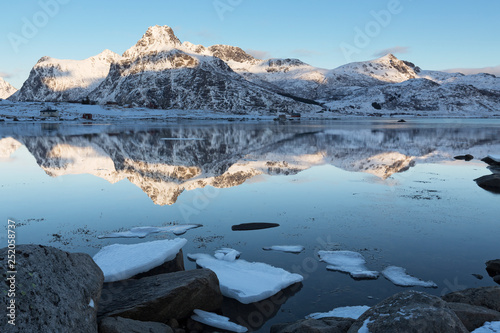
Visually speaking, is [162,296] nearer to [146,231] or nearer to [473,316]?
[473,316]

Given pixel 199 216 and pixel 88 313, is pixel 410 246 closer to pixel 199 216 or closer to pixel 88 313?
pixel 199 216

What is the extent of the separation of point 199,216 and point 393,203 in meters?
8.89

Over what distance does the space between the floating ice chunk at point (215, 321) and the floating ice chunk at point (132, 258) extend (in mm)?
2074

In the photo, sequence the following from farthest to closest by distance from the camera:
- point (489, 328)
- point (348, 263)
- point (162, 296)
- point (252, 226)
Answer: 1. point (252, 226)
2. point (348, 263)
3. point (162, 296)
4. point (489, 328)

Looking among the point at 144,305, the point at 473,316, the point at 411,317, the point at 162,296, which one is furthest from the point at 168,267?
the point at 473,316

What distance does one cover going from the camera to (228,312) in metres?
8.14

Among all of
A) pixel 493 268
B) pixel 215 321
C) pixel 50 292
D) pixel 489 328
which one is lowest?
pixel 493 268

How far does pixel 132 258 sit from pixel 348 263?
19.3 feet

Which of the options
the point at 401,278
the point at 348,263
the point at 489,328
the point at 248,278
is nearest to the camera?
the point at 489,328

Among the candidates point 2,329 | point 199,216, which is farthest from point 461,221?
point 2,329

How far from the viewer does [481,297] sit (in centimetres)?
747

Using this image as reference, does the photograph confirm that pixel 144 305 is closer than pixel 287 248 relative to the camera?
Yes

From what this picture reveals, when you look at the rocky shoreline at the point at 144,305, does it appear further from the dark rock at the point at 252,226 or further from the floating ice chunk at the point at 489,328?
the dark rock at the point at 252,226

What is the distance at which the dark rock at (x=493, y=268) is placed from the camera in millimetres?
9777
